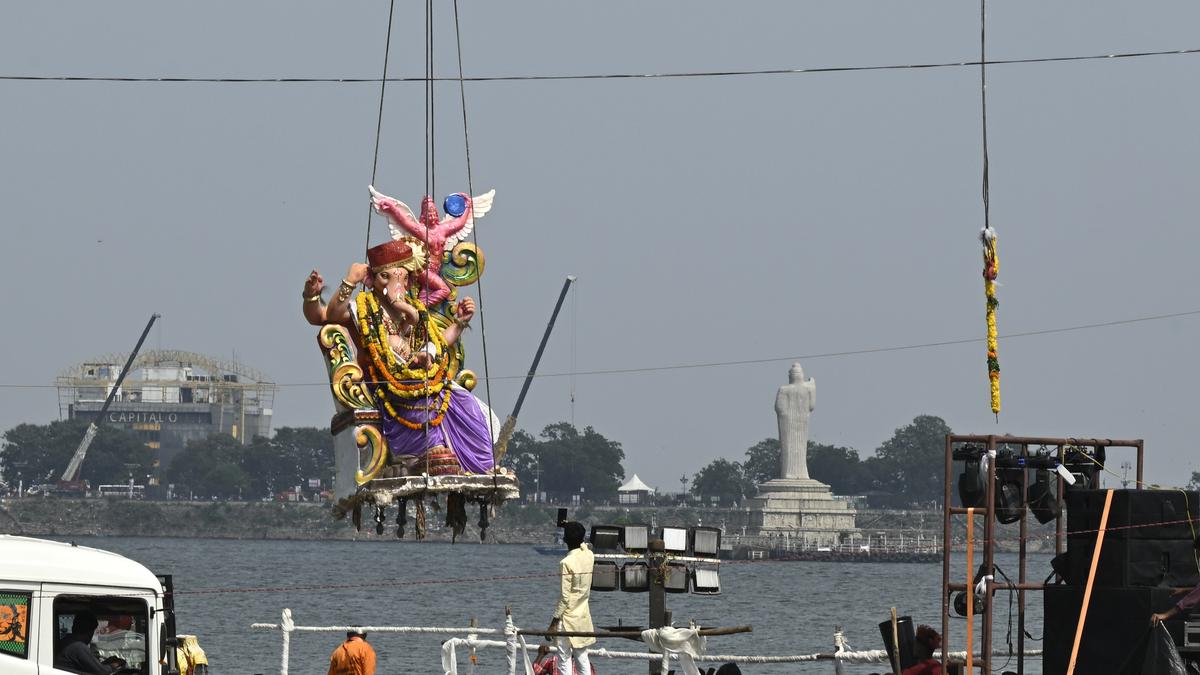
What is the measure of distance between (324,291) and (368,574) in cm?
9962

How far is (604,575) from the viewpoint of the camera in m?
23.0

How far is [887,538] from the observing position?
190000 mm

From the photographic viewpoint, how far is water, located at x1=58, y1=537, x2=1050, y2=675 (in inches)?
1984

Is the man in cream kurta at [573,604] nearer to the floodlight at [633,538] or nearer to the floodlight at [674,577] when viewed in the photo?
the floodlight at [633,538]

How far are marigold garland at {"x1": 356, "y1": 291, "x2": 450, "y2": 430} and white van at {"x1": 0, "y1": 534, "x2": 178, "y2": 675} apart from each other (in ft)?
27.1

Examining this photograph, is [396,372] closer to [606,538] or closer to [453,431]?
[453,431]

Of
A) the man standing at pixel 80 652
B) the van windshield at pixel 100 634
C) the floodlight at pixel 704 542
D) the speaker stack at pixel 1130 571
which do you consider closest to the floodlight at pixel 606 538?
the floodlight at pixel 704 542

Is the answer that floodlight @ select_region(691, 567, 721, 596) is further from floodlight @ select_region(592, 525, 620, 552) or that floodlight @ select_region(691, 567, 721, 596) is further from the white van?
the white van

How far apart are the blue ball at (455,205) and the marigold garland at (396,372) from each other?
5.04 feet

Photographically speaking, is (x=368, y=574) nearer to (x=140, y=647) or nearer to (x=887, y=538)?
(x=887, y=538)

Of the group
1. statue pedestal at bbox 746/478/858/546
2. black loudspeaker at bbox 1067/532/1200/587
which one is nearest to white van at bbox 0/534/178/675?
black loudspeaker at bbox 1067/532/1200/587

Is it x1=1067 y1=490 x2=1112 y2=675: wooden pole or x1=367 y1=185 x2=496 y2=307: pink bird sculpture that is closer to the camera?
x1=1067 y1=490 x2=1112 y2=675: wooden pole

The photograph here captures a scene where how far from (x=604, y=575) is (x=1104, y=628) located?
5557 mm

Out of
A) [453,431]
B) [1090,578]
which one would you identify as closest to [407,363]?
[453,431]
